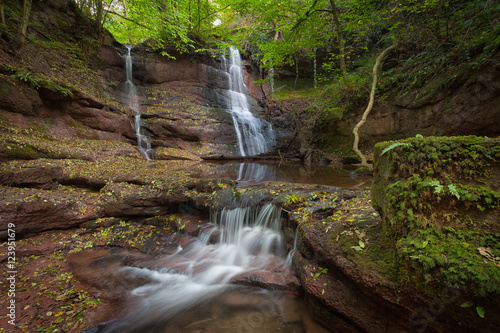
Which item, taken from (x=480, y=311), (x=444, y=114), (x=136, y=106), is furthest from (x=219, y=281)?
(x=136, y=106)

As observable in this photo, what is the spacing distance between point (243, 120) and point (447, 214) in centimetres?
1719

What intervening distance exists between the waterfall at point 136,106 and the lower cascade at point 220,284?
888 centimetres

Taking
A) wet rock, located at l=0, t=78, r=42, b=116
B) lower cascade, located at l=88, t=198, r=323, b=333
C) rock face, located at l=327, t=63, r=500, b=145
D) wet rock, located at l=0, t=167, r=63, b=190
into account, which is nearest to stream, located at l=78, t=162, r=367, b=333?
lower cascade, located at l=88, t=198, r=323, b=333

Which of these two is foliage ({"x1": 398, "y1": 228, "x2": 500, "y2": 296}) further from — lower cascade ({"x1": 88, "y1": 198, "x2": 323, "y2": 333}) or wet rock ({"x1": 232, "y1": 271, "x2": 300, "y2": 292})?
wet rock ({"x1": 232, "y1": 271, "x2": 300, "y2": 292})

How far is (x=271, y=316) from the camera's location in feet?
8.79

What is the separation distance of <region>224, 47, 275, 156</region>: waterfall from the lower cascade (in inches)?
475

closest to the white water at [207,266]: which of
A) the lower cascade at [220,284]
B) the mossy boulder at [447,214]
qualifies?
the lower cascade at [220,284]

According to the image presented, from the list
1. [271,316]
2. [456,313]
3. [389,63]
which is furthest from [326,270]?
[389,63]

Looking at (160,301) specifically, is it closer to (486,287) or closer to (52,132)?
(486,287)

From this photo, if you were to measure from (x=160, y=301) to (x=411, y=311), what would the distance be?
3.24 metres

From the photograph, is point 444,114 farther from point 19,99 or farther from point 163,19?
point 19,99

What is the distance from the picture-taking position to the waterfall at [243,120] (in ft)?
56.1

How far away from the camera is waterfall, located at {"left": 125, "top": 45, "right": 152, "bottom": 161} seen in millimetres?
12602

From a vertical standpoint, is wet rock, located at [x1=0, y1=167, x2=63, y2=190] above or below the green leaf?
above
